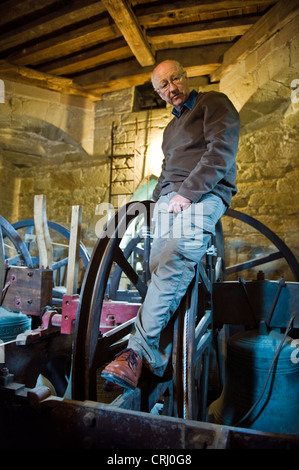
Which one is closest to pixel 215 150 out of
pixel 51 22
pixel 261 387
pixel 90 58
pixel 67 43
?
pixel 261 387

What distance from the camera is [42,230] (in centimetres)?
282

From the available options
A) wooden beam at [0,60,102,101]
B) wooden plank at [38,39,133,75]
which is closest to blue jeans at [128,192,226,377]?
wooden plank at [38,39,133,75]

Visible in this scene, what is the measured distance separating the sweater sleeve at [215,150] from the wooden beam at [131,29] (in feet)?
9.13

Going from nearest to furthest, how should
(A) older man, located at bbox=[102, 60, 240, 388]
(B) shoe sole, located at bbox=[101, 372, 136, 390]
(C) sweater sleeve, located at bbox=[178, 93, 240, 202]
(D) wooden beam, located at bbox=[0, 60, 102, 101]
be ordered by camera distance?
(B) shoe sole, located at bbox=[101, 372, 136, 390], (A) older man, located at bbox=[102, 60, 240, 388], (C) sweater sleeve, located at bbox=[178, 93, 240, 202], (D) wooden beam, located at bbox=[0, 60, 102, 101]

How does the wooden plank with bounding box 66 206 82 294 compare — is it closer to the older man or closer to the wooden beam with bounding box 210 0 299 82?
the older man

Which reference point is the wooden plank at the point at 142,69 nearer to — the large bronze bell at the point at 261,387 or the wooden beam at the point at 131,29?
the wooden beam at the point at 131,29

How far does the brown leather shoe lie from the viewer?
127cm

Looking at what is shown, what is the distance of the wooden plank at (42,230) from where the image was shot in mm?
2725

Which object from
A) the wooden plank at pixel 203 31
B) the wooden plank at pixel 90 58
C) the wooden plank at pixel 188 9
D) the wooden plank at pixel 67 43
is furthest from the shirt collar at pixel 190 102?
the wooden plank at pixel 90 58

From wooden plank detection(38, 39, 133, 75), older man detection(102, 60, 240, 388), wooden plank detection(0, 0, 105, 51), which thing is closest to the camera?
older man detection(102, 60, 240, 388)

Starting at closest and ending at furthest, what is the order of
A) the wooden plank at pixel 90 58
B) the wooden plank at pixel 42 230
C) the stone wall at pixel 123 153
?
the wooden plank at pixel 42 230 → the stone wall at pixel 123 153 → the wooden plank at pixel 90 58

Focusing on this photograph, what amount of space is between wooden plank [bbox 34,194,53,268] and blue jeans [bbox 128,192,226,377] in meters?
1.53

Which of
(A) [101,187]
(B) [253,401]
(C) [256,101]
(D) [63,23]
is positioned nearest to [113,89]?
(D) [63,23]

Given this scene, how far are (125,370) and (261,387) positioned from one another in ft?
4.73
